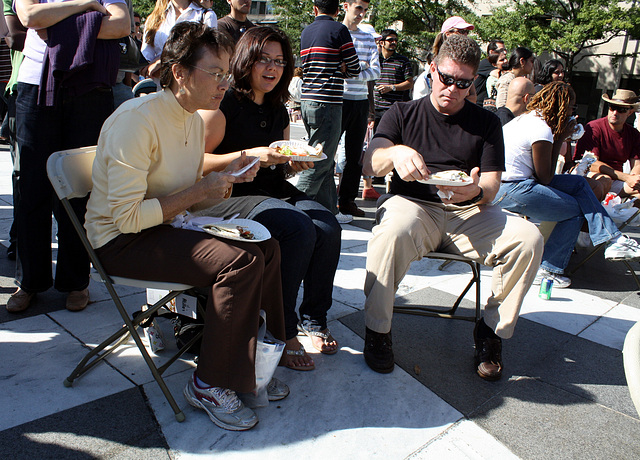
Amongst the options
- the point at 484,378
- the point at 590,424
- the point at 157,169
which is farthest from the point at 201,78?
the point at 590,424

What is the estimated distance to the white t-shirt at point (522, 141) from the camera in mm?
3762

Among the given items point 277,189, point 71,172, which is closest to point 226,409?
point 71,172

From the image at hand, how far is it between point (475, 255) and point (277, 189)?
1.19 metres

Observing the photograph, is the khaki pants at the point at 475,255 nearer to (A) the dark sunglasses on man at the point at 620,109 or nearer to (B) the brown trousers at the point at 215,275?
(B) the brown trousers at the point at 215,275

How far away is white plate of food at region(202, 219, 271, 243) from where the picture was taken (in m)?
1.99

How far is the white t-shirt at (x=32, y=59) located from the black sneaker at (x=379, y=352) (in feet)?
7.44

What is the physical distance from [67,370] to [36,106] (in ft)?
4.70

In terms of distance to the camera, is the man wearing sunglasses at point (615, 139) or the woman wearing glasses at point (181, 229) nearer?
the woman wearing glasses at point (181, 229)

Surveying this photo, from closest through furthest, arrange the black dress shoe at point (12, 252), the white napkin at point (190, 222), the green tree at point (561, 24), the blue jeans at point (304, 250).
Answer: the white napkin at point (190, 222) → the blue jeans at point (304, 250) → the black dress shoe at point (12, 252) → the green tree at point (561, 24)

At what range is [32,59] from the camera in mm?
2670

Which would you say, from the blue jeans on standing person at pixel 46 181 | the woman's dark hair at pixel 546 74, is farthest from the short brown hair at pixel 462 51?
the woman's dark hair at pixel 546 74

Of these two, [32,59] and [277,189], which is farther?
[277,189]

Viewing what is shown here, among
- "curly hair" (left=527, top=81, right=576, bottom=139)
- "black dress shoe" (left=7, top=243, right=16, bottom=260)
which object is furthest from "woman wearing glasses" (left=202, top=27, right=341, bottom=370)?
"curly hair" (left=527, top=81, right=576, bottom=139)

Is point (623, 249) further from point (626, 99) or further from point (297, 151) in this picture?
point (297, 151)
